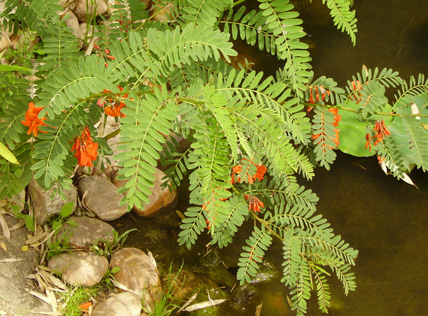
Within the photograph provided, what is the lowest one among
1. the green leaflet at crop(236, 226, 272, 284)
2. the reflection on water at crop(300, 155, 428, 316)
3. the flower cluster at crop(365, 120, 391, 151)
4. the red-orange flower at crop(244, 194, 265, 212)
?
the reflection on water at crop(300, 155, 428, 316)

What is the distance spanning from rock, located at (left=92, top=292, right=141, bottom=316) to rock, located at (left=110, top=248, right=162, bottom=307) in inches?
3.1

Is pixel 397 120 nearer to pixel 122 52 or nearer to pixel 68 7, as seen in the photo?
pixel 122 52

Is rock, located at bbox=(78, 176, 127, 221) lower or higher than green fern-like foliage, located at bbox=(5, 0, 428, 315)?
lower

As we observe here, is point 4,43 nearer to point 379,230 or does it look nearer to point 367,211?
point 367,211

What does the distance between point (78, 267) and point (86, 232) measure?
0.76 ft

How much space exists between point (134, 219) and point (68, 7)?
1.56 m

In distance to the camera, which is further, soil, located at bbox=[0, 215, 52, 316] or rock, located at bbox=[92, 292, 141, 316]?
rock, located at bbox=[92, 292, 141, 316]

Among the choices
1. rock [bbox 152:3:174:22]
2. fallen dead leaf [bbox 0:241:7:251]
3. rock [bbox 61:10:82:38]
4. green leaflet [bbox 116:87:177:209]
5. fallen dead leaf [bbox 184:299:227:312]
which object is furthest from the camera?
rock [bbox 61:10:82:38]

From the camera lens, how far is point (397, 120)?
3.22m

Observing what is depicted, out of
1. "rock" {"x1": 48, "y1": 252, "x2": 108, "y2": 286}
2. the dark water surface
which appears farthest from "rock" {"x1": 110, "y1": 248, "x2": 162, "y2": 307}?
the dark water surface

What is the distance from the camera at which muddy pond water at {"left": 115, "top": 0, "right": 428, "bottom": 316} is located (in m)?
2.87

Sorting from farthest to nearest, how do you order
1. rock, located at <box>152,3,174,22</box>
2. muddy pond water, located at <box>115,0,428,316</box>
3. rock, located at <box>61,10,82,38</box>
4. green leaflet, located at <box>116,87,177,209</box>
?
rock, located at <box>61,10,82,38</box>
muddy pond water, located at <box>115,0,428,316</box>
rock, located at <box>152,3,174,22</box>
green leaflet, located at <box>116,87,177,209</box>

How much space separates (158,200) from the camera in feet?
9.50

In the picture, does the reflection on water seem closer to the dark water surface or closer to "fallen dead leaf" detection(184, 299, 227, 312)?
the dark water surface
